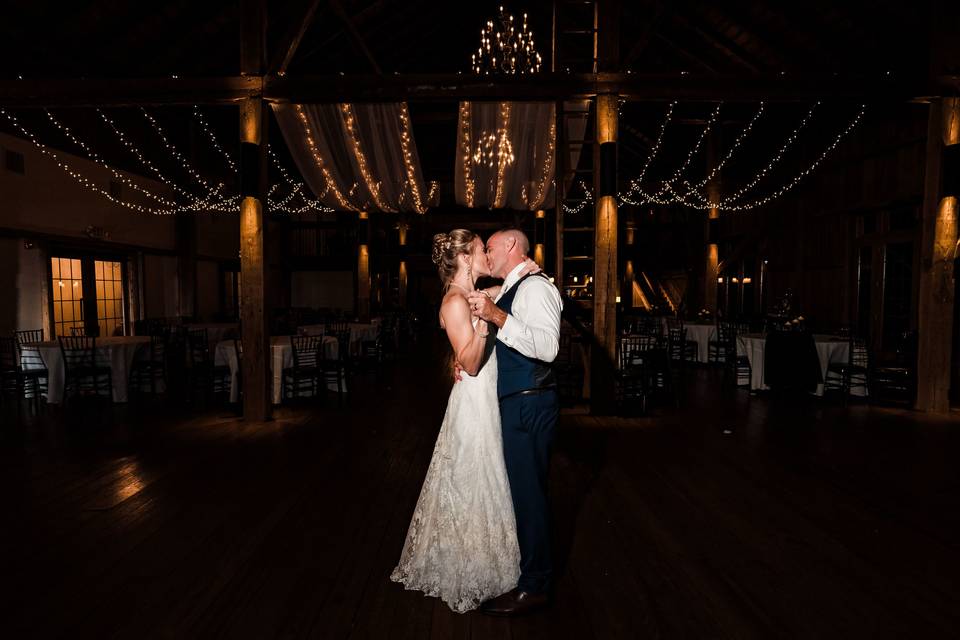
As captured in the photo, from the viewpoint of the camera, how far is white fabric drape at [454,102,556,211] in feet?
23.6

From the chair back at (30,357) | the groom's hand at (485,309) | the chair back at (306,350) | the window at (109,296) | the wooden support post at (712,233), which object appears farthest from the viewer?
the wooden support post at (712,233)

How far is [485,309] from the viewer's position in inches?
82.4

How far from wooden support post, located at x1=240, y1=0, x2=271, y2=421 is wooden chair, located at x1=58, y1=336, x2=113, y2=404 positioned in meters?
2.15

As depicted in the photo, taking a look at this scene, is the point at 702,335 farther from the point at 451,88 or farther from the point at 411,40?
the point at 411,40

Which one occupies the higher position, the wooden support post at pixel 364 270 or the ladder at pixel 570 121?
the ladder at pixel 570 121

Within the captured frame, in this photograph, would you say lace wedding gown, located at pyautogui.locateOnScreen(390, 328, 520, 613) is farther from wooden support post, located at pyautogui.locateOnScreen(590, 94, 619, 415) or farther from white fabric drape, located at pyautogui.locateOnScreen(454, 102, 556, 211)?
white fabric drape, located at pyautogui.locateOnScreen(454, 102, 556, 211)

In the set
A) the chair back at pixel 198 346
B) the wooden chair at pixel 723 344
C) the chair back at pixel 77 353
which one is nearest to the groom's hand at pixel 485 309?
the chair back at pixel 198 346

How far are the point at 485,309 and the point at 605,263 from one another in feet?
13.7

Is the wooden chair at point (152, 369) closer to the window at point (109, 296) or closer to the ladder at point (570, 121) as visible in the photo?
the window at point (109, 296)

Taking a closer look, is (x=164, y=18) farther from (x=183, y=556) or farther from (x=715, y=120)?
(x=715, y=120)

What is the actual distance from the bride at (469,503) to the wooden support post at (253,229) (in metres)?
3.97

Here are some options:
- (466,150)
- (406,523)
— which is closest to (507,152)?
(466,150)

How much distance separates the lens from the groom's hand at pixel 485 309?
2.09m

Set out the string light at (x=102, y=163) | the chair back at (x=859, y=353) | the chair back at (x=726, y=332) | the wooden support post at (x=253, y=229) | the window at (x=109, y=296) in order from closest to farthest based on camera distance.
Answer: the wooden support post at (x=253, y=229) → the chair back at (x=859, y=353) → the chair back at (x=726, y=332) → the string light at (x=102, y=163) → the window at (x=109, y=296)
